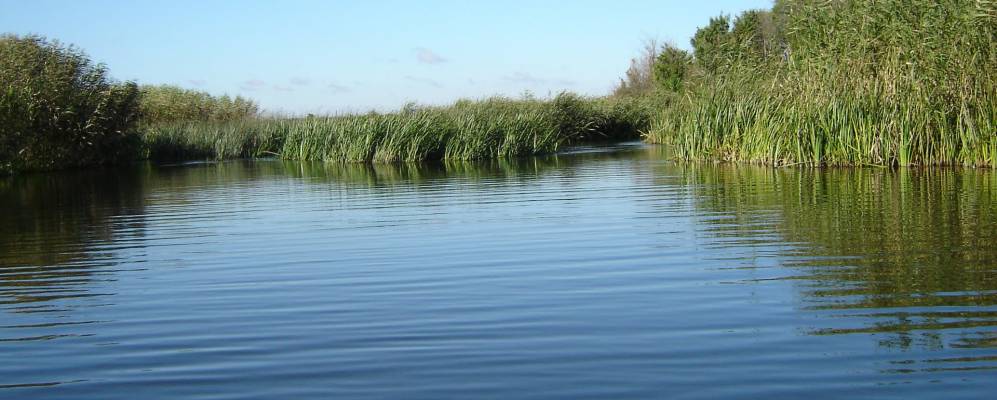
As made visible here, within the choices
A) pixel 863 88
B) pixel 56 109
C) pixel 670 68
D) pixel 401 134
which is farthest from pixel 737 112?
pixel 670 68

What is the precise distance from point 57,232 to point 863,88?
497 inches

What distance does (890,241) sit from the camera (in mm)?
8547

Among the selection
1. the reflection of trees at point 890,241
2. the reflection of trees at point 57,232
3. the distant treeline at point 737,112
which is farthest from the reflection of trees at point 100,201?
the reflection of trees at point 890,241

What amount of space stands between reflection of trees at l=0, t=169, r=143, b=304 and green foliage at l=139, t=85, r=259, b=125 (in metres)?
25.0

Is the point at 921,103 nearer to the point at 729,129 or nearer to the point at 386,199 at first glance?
the point at 729,129

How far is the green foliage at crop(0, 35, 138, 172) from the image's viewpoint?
3131 cm

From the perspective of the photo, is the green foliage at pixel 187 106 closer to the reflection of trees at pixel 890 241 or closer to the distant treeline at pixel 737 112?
the distant treeline at pixel 737 112

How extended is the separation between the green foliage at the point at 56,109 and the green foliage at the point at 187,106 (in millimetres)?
11683

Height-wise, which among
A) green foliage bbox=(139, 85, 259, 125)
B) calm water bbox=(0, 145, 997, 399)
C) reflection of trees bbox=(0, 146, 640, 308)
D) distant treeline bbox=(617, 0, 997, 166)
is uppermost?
green foliage bbox=(139, 85, 259, 125)

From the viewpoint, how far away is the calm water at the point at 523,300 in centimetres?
461

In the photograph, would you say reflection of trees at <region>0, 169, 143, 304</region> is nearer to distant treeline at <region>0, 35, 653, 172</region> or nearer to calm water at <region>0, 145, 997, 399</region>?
calm water at <region>0, 145, 997, 399</region>

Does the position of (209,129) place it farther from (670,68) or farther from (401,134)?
(670,68)

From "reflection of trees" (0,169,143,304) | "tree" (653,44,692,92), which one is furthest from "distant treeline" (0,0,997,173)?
"reflection of trees" (0,169,143,304)

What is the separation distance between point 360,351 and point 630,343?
54.5 inches
